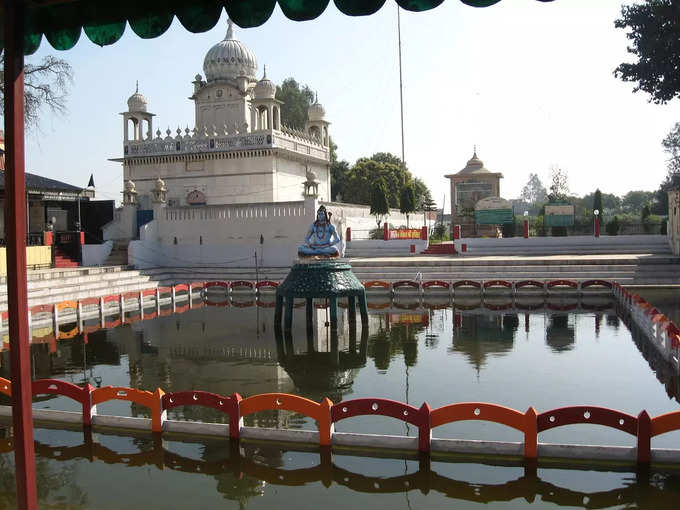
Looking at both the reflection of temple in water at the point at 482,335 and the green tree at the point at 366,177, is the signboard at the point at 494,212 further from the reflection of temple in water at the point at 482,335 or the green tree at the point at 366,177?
the reflection of temple in water at the point at 482,335

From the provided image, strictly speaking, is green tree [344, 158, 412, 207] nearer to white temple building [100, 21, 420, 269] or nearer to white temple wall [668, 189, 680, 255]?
white temple building [100, 21, 420, 269]

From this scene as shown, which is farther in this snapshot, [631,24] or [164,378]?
[631,24]

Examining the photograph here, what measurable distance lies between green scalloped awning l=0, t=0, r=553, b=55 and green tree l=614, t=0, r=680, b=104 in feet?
73.2

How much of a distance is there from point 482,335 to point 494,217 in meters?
22.0

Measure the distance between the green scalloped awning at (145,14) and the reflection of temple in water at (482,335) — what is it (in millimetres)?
9426

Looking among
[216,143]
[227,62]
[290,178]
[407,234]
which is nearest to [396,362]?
[407,234]

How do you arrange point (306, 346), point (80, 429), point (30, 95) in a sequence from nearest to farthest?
point (80, 429), point (306, 346), point (30, 95)

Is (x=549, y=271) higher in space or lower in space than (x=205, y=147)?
lower

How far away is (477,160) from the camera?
50250 millimetres

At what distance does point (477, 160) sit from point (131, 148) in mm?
25058

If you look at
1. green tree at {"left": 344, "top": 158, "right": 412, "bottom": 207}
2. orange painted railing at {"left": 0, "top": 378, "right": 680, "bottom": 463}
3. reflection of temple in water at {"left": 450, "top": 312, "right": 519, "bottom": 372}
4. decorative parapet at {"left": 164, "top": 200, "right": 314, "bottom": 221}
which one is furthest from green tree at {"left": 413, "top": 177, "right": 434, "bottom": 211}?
orange painted railing at {"left": 0, "top": 378, "right": 680, "bottom": 463}

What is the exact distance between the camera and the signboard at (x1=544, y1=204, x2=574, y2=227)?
36438mm

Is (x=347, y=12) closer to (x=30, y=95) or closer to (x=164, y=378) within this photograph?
(x=164, y=378)

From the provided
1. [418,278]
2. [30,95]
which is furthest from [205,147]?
[418,278]
